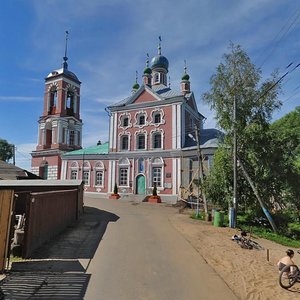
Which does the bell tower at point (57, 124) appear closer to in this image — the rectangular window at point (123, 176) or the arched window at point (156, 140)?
the rectangular window at point (123, 176)

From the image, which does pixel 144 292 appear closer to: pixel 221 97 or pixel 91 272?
pixel 91 272

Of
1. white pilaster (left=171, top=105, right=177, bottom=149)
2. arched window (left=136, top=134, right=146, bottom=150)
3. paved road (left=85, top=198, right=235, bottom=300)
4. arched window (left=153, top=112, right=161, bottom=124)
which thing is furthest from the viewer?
arched window (left=136, top=134, right=146, bottom=150)

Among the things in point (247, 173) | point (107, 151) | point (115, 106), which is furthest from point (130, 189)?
point (247, 173)

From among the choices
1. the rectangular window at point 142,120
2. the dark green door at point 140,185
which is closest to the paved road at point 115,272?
the dark green door at point 140,185

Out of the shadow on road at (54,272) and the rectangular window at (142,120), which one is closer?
the shadow on road at (54,272)

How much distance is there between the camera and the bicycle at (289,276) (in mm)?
7895

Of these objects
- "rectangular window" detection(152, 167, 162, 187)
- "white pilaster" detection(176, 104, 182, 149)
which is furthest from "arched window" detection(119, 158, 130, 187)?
"white pilaster" detection(176, 104, 182, 149)

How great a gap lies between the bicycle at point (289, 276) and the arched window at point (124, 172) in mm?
26455

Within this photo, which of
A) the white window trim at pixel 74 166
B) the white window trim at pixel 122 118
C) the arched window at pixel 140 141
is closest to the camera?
the arched window at pixel 140 141

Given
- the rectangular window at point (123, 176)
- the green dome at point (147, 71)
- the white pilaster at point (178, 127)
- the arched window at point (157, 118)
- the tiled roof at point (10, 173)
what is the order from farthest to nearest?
the green dome at point (147, 71), the rectangular window at point (123, 176), the arched window at point (157, 118), the white pilaster at point (178, 127), the tiled roof at point (10, 173)

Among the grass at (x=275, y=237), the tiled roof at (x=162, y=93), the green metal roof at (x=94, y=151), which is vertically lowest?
the grass at (x=275, y=237)

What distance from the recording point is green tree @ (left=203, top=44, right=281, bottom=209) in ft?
64.4

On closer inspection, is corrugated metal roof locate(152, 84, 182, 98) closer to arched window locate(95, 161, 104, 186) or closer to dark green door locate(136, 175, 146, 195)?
dark green door locate(136, 175, 146, 195)

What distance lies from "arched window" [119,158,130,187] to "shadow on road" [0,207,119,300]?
21.6m
